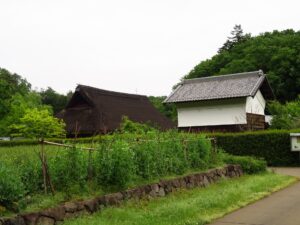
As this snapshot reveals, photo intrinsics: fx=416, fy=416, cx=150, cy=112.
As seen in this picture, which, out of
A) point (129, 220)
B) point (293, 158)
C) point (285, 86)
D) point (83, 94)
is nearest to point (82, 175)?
point (129, 220)

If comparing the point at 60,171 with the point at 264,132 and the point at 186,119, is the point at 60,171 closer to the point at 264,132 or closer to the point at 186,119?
the point at 264,132

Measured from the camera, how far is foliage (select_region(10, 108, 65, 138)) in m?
30.8

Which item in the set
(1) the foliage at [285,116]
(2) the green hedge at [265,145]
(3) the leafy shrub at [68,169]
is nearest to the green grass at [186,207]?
(3) the leafy shrub at [68,169]

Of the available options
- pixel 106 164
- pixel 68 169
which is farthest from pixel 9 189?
pixel 106 164

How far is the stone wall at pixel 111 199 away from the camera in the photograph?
21.6ft

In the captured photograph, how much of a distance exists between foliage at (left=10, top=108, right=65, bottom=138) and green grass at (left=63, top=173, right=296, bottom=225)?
2046cm

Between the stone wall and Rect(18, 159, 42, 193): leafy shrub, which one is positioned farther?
Rect(18, 159, 42, 193): leafy shrub

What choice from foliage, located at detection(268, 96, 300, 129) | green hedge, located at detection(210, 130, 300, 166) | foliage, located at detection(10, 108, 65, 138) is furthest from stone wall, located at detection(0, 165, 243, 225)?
foliage, located at detection(10, 108, 65, 138)

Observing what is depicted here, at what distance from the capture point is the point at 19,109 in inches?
1588

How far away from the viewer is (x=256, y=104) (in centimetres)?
2844

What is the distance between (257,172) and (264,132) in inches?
212

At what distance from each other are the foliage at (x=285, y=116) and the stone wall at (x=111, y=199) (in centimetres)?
1113

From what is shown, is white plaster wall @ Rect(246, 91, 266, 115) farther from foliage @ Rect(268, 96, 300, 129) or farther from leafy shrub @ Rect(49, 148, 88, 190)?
leafy shrub @ Rect(49, 148, 88, 190)

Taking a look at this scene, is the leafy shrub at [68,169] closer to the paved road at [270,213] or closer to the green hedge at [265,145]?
the paved road at [270,213]
